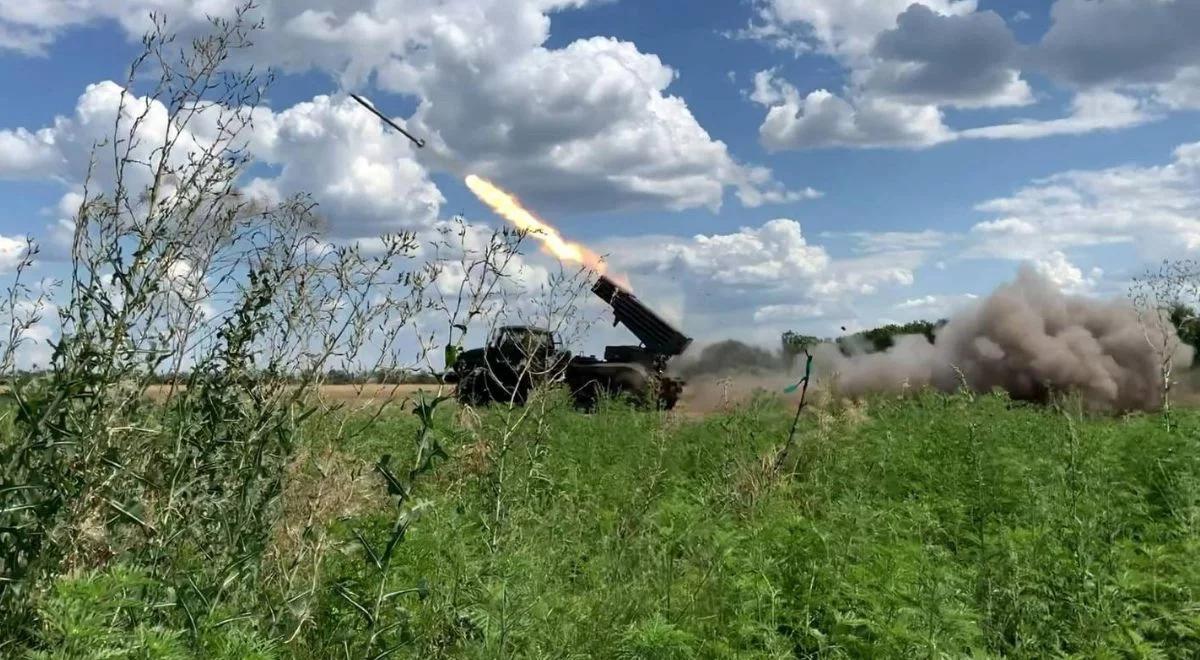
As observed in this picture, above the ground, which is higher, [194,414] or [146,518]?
[194,414]

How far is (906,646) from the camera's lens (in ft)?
15.4

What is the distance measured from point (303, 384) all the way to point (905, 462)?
7114 millimetres

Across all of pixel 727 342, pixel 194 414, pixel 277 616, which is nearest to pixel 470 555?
pixel 277 616

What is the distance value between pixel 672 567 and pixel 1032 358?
786 inches

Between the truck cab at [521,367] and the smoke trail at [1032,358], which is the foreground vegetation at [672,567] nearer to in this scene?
the truck cab at [521,367]

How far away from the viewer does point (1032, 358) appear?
76.8ft

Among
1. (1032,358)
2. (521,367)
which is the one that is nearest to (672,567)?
(521,367)

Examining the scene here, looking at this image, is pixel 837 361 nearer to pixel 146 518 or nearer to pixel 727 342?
pixel 727 342

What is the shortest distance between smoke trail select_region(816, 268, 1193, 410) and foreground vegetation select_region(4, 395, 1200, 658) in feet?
47.8

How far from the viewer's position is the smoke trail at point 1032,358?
22906 millimetres

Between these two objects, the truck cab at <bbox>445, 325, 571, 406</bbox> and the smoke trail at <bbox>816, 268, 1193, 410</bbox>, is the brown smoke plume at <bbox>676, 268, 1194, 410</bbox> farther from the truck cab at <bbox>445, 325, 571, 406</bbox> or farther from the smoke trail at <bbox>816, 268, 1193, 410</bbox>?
the truck cab at <bbox>445, 325, 571, 406</bbox>

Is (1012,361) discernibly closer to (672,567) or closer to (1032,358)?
(1032,358)

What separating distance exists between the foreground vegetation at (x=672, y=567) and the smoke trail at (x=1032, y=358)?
14.6m

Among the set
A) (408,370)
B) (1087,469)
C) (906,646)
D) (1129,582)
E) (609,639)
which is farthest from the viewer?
(1087,469)
